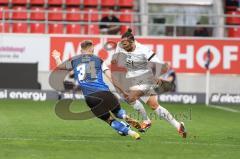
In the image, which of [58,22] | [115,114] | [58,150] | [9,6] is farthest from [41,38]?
[58,150]

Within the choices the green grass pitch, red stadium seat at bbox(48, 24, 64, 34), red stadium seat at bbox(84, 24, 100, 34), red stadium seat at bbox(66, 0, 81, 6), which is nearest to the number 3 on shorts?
the green grass pitch

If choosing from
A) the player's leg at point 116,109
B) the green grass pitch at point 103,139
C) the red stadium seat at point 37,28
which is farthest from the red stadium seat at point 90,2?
the player's leg at point 116,109

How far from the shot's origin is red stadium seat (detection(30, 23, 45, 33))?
26.9m

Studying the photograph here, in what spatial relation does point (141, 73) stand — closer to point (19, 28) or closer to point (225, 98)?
point (225, 98)

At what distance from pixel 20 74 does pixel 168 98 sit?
17.0 feet

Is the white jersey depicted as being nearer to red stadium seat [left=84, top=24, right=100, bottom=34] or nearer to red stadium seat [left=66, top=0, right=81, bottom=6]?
red stadium seat [left=84, top=24, right=100, bottom=34]

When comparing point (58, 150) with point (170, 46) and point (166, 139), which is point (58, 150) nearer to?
point (166, 139)

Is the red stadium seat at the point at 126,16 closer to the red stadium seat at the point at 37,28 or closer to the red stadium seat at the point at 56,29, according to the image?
the red stadium seat at the point at 56,29

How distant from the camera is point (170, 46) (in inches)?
1010

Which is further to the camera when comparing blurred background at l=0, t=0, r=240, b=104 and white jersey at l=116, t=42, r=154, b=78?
blurred background at l=0, t=0, r=240, b=104

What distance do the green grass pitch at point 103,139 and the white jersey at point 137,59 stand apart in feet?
→ 4.40

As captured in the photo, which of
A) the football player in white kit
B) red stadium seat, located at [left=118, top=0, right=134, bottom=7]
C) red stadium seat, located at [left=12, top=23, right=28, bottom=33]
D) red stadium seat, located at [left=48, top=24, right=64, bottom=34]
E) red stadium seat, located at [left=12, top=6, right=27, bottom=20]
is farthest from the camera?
red stadium seat, located at [left=118, top=0, right=134, bottom=7]

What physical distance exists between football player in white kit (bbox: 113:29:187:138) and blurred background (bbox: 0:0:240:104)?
9391 millimetres

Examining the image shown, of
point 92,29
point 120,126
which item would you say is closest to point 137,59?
point 120,126
